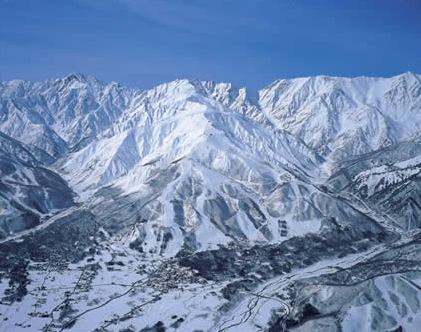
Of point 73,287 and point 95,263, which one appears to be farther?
point 95,263

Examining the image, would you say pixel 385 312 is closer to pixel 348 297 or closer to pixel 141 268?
pixel 348 297

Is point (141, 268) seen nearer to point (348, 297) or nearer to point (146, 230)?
point (146, 230)

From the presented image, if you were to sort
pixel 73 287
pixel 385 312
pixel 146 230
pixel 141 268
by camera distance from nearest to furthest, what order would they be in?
1. pixel 385 312
2. pixel 73 287
3. pixel 141 268
4. pixel 146 230

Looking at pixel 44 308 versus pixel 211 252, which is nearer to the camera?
pixel 44 308

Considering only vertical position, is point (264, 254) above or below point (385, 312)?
below

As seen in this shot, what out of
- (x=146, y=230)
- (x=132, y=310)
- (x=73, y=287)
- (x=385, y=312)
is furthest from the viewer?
(x=146, y=230)

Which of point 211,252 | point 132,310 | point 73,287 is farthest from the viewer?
point 211,252

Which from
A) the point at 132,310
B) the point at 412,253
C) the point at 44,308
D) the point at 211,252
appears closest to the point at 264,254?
the point at 211,252

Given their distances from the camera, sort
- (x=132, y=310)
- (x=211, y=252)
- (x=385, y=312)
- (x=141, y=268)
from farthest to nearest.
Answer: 1. (x=211, y=252)
2. (x=141, y=268)
3. (x=132, y=310)
4. (x=385, y=312)

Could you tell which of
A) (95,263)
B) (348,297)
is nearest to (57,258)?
(95,263)
